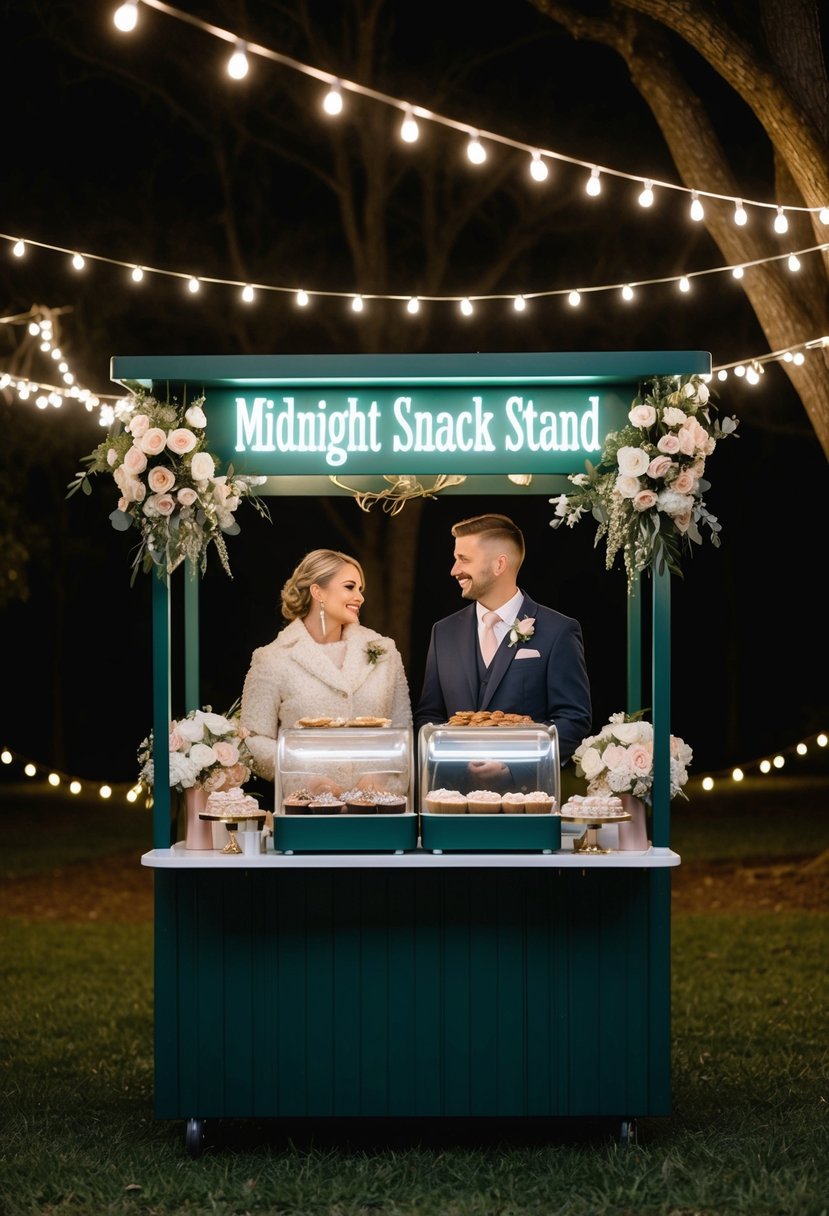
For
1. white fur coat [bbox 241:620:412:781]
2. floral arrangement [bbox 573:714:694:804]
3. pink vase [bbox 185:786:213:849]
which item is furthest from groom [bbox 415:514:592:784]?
pink vase [bbox 185:786:213:849]

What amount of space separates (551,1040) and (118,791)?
16.0 m

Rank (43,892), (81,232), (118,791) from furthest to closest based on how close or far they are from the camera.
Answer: (118,791)
(81,232)
(43,892)

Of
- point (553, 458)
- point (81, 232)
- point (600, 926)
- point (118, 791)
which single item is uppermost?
point (81, 232)

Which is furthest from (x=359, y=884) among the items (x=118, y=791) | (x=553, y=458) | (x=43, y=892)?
(x=118, y=791)

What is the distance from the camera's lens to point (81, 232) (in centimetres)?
1792

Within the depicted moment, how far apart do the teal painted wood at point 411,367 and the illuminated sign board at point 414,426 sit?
142 millimetres

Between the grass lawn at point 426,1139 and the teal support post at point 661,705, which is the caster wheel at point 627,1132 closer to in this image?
the grass lawn at point 426,1139

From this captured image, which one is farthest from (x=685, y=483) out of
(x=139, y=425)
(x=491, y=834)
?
(x=139, y=425)

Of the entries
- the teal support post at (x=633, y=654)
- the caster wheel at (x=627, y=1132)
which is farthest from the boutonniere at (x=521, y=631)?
the caster wheel at (x=627, y=1132)

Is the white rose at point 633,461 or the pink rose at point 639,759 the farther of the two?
the pink rose at point 639,759

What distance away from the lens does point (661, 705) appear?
5934mm

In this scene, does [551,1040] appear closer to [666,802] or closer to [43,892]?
[666,802]

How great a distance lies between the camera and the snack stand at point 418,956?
5.93 metres

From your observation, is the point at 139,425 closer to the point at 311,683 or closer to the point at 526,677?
the point at 311,683
